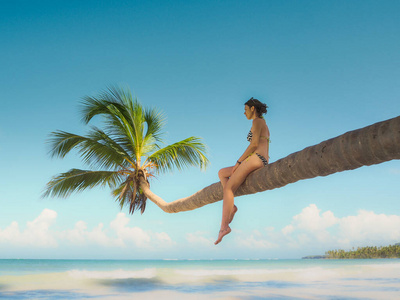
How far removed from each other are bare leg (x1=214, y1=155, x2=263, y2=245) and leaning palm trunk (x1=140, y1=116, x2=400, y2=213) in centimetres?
9

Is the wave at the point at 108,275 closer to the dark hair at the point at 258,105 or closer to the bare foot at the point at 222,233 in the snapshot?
the bare foot at the point at 222,233

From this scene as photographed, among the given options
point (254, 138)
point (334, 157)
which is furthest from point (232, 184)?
point (334, 157)

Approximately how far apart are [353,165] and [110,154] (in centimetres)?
647

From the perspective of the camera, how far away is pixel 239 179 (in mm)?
4516

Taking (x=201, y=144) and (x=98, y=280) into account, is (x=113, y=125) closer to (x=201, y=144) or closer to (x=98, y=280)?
(x=201, y=144)

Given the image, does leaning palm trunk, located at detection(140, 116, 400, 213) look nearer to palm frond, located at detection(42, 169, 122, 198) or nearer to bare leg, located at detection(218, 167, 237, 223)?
bare leg, located at detection(218, 167, 237, 223)

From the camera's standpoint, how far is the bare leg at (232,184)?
14.1 feet

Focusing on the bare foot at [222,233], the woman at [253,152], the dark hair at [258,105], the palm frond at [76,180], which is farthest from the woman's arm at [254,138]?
the palm frond at [76,180]

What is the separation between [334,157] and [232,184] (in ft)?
5.09

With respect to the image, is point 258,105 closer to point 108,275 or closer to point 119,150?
point 119,150

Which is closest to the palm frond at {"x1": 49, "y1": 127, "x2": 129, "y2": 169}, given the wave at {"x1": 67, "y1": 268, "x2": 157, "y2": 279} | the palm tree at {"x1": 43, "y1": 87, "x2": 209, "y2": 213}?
the palm tree at {"x1": 43, "y1": 87, "x2": 209, "y2": 213}

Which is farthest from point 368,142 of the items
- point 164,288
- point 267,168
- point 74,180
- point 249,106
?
point 164,288

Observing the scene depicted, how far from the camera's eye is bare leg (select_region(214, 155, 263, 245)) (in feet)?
14.1

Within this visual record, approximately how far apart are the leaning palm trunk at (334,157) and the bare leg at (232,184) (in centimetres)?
9
